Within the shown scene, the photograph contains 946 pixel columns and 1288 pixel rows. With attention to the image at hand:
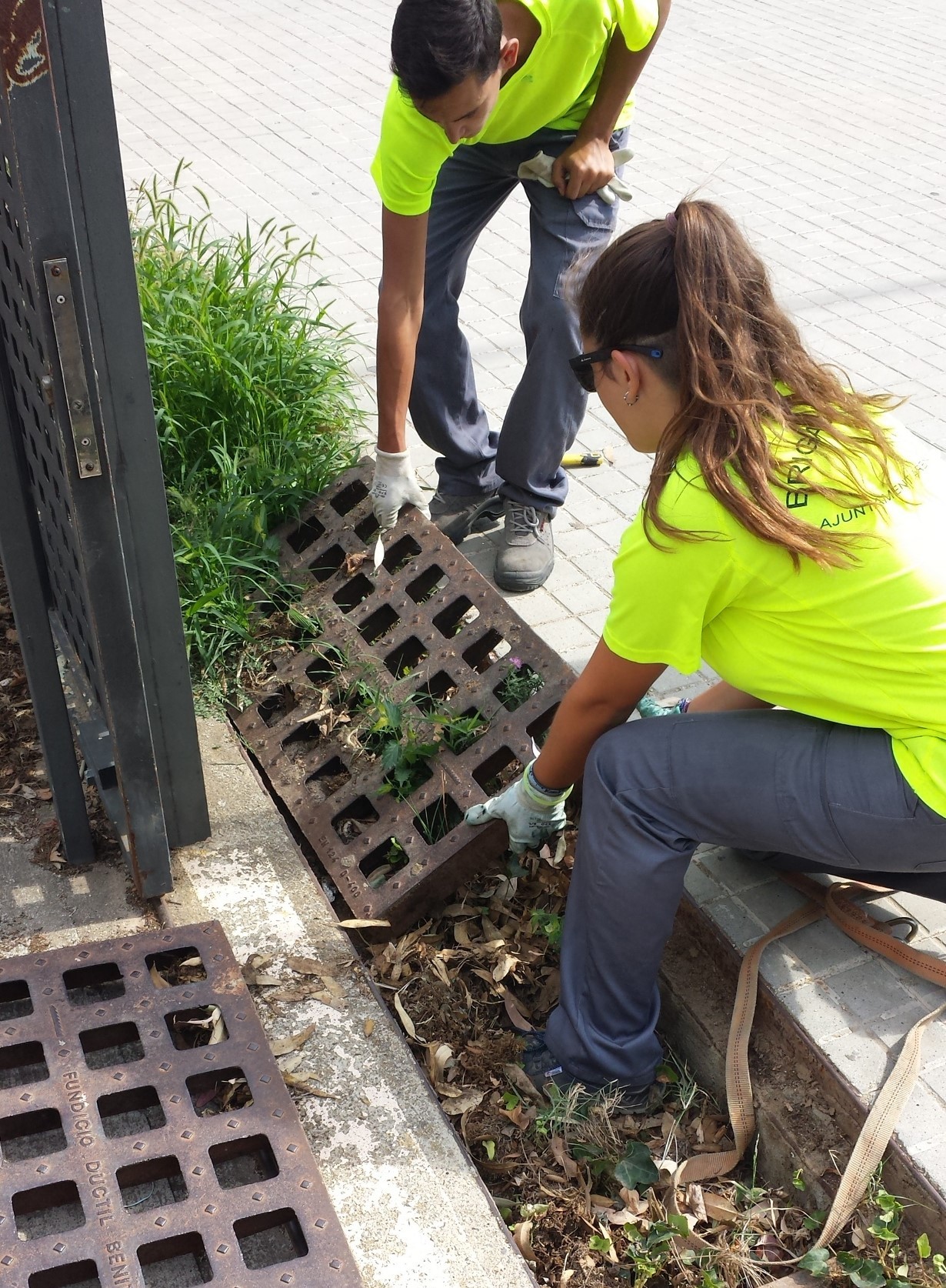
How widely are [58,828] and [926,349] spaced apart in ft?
12.1

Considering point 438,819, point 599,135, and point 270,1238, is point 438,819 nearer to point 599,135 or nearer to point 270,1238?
point 270,1238

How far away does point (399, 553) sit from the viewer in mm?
3334

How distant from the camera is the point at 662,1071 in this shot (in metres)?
2.45

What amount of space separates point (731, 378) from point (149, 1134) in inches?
60.5

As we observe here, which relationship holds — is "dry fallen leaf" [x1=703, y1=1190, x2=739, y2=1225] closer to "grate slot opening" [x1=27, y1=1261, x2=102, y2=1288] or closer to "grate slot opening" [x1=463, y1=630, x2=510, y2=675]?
"grate slot opening" [x1=27, y1=1261, x2=102, y2=1288]

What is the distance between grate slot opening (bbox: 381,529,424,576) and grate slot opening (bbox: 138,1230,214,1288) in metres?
1.80

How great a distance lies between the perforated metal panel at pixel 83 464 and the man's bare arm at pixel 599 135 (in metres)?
1.53

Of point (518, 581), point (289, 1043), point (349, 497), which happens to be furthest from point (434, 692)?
point (289, 1043)

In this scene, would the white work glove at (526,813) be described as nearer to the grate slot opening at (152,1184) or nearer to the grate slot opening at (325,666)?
the grate slot opening at (325,666)

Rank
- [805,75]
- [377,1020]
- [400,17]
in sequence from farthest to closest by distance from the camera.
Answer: [805,75]
[400,17]
[377,1020]

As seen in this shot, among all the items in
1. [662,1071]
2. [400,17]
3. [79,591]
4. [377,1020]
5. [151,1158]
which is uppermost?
[400,17]

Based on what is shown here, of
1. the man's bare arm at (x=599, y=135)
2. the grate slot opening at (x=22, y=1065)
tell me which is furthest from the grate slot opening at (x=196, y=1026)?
the man's bare arm at (x=599, y=135)

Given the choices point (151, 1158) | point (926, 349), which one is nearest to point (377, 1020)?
point (151, 1158)

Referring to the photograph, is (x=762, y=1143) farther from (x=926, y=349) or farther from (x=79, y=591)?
(x=926, y=349)
